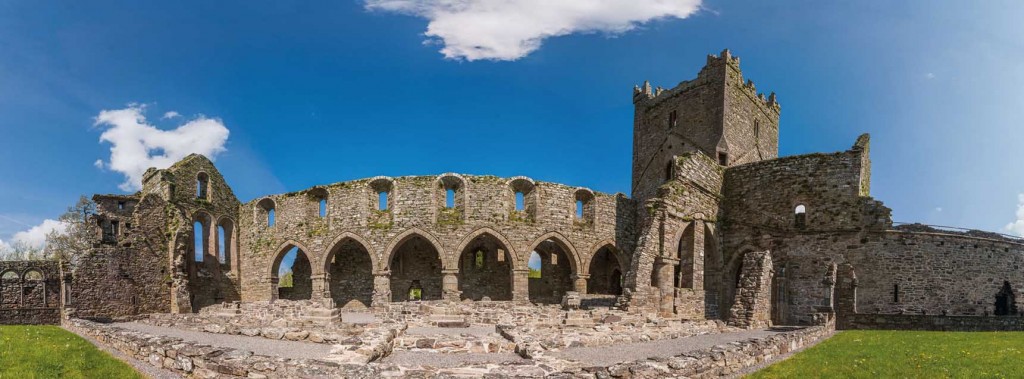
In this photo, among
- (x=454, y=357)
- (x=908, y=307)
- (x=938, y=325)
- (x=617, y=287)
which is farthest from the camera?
(x=617, y=287)

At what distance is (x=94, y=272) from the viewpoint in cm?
2325

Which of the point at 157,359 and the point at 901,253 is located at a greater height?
the point at 901,253

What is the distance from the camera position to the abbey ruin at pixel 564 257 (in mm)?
17969

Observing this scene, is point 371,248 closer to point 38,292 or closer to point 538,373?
point 38,292

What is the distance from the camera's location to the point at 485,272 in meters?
28.0

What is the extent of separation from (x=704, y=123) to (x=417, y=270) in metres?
17.3

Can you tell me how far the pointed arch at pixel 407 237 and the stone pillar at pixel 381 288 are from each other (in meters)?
0.32

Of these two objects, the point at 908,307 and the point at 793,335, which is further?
the point at 908,307

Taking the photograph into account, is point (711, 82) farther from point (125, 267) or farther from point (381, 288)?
point (125, 267)

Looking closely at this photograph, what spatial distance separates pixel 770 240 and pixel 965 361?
12573mm

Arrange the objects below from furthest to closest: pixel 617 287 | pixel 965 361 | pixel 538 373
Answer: pixel 617 287 < pixel 965 361 < pixel 538 373

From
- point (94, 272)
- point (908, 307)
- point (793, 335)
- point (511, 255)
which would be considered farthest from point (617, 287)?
point (94, 272)

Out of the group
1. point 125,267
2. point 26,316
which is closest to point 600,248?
point 125,267

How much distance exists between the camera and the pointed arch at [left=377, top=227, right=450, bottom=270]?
944 inches
